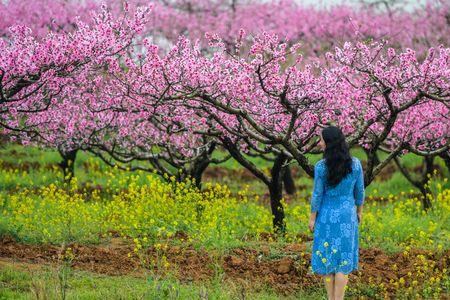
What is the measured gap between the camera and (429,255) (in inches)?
415

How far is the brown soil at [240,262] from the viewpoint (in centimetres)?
970

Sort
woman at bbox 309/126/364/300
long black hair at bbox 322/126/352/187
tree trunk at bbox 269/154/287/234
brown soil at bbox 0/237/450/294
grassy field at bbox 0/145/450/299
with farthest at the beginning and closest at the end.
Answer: tree trunk at bbox 269/154/287/234, brown soil at bbox 0/237/450/294, grassy field at bbox 0/145/450/299, woman at bbox 309/126/364/300, long black hair at bbox 322/126/352/187

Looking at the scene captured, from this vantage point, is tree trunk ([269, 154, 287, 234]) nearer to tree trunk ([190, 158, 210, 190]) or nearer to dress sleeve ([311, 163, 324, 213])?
tree trunk ([190, 158, 210, 190])

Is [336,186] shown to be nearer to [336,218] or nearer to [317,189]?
[317,189]

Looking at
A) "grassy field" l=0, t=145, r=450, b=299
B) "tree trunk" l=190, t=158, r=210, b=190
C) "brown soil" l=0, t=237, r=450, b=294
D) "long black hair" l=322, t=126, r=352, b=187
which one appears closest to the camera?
"long black hair" l=322, t=126, r=352, b=187

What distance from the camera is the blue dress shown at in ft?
25.5

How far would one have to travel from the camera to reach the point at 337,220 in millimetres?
7797

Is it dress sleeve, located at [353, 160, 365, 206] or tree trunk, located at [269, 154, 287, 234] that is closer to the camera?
dress sleeve, located at [353, 160, 365, 206]

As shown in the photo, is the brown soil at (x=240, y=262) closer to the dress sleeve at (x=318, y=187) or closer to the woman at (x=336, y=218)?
the woman at (x=336, y=218)

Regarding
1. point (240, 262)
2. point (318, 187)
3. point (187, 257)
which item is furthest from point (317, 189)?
point (187, 257)

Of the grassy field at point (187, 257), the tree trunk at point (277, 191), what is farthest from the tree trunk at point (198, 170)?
the tree trunk at point (277, 191)

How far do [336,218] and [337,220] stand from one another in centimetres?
2

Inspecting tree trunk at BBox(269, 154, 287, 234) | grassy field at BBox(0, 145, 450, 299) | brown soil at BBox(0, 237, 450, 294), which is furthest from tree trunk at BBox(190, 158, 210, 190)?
brown soil at BBox(0, 237, 450, 294)

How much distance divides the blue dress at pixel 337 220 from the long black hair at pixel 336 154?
4.1 inches
